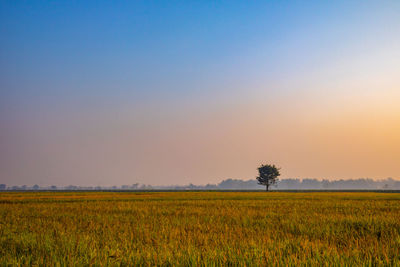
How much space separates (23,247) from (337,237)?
875 centimetres

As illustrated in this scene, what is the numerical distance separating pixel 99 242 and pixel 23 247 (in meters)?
1.79

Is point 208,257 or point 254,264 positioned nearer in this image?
point 254,264

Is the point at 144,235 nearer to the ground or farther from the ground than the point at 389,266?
nearer to the ground

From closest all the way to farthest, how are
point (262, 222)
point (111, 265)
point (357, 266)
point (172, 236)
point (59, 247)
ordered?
1. point (357, 266)
2. point (111, 265)
3. point (59, 247)
4. point (172, 236)
5. point (262, 222)

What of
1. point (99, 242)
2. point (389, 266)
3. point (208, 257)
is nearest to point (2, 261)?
point (99, 242)

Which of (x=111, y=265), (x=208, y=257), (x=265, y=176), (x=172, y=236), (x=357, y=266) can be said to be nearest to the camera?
(x=357, y=266)

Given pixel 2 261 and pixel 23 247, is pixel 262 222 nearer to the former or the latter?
pixel 23 247

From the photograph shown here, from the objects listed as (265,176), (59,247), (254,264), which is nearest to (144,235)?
(59,247)

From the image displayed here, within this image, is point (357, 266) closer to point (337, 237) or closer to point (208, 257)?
point (208, 257)

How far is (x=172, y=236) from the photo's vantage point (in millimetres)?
8984

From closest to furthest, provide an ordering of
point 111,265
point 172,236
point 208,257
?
1. point 111,265
2. point 208,257
3. point 172,236

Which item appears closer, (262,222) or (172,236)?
(172,236)

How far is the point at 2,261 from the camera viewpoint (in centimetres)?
555

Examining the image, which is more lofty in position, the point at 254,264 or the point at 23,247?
the point at 254,264
